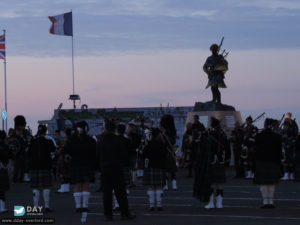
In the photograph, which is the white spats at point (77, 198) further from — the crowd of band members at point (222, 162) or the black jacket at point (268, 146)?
the black jacket at point (268, 146)

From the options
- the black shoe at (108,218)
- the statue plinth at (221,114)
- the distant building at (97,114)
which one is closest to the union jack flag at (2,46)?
the distant building at (97,114)

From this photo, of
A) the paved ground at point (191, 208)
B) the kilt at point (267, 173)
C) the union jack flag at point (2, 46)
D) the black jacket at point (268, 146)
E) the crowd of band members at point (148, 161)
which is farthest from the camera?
the union jack flag at point (2, 46)

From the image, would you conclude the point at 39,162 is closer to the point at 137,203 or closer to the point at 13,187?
the point at 137,203

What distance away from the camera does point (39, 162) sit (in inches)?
700

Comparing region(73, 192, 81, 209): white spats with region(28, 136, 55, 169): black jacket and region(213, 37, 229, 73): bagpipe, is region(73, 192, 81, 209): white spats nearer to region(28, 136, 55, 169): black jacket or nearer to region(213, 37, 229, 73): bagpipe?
region(28, 136, 55, 169): black jacket

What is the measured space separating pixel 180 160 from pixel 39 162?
18.7m

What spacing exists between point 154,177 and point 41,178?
7.70 ft

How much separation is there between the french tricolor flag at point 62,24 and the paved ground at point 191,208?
34.0m

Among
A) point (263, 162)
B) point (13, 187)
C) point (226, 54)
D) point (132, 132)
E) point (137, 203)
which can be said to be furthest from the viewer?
point (226, 54)

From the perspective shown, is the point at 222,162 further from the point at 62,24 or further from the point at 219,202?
the point at 62,24

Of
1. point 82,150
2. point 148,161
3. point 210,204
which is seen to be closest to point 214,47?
point 148,161

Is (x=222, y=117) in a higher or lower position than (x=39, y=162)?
higher

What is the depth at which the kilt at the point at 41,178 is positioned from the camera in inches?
698

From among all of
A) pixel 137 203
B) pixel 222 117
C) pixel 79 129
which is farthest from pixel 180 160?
pixel 79 129
